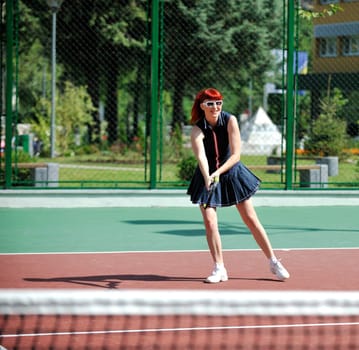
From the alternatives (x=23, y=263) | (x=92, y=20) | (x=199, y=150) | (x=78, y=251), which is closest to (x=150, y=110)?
(x=78, y=251)

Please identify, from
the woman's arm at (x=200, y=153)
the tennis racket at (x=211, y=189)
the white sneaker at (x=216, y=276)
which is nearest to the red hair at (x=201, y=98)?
the woman's arm at (x=200, y=153)

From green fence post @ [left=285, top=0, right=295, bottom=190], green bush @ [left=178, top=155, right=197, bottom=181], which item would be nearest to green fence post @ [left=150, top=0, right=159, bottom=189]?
green bush @ [left=178, top=155, right=197, bottom=181]

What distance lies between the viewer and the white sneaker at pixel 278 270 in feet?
28.5

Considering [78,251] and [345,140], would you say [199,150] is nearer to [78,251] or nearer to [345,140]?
[78,251]

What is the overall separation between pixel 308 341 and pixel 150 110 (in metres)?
10.0

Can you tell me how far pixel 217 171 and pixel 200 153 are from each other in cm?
20

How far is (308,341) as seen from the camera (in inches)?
246

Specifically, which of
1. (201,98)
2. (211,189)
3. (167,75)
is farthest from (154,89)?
(167,75)

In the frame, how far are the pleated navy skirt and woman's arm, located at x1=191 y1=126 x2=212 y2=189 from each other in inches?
5.4

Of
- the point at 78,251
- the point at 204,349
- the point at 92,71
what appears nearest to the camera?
the point at 204,349

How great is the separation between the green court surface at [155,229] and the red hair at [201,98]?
8.55 ft

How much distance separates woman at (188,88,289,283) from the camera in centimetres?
848

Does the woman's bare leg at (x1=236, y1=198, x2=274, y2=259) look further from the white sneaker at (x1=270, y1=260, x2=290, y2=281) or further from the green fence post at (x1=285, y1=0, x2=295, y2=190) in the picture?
the green fence post at (x1=285, y1=0, x2=295, y2=190)

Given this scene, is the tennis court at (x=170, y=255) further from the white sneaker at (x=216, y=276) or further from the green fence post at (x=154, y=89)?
the green fence post at (x=154, y=89)
